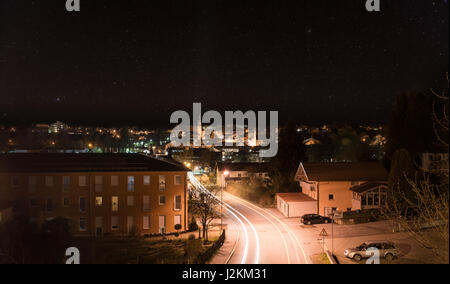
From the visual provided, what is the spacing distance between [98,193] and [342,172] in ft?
63.0

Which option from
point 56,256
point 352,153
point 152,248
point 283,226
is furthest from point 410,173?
point 352,153

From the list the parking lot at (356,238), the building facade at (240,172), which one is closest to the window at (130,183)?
the parking lot at (356,238)

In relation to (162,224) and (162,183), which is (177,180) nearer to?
(162,183)

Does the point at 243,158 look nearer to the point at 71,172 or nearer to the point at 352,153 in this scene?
the point at 352,153

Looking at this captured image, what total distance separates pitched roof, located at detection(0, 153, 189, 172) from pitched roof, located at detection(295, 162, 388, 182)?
1144 centimetres

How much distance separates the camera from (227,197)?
37250mm

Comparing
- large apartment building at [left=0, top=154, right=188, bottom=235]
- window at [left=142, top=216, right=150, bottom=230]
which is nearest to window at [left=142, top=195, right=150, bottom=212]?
large apartment building at [left=0, top=154, right=188, bottom=235]

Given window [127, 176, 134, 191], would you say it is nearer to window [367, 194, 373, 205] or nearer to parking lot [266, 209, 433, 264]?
parking lot [266, 209, 433, 264]

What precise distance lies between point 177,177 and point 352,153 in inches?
1349

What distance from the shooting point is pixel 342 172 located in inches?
1138

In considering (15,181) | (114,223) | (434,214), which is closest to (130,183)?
(114,223)

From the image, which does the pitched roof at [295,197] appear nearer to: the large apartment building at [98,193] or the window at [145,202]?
the large apartment building at [98,193]

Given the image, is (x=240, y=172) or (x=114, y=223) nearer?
(x=114, y=223)

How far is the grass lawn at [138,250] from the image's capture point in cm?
1642
